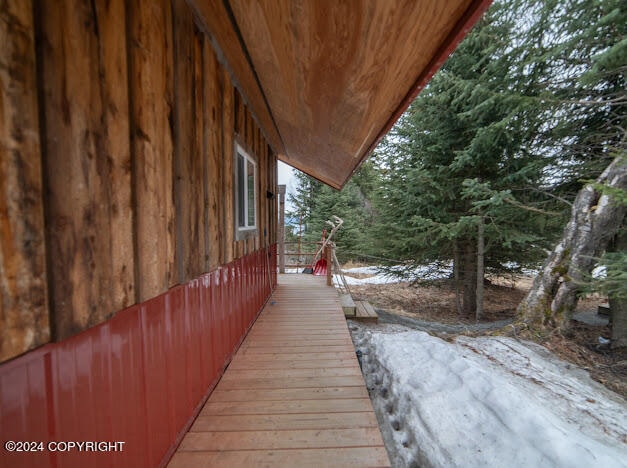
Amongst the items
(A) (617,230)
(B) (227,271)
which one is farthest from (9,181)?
(A) (617,230)

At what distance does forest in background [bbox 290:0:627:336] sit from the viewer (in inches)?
174

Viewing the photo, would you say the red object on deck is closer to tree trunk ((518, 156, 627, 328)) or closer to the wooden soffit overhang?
tree trunk ((518, 156, 627, 328))

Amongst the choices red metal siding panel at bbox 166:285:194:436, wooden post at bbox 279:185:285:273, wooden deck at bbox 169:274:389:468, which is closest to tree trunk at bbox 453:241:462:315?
wooden post at bbox 279:185:285:273

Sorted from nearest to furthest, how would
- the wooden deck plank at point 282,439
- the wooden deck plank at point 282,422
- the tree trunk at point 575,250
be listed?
the wooden deck plank at point 282,439, the wooden deck plank at point 282,422, the tree trunk at point 575,250

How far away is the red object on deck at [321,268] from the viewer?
7.41 m

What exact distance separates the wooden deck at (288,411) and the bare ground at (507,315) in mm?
2308

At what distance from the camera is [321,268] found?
24.4 ft

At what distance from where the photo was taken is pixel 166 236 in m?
1.42

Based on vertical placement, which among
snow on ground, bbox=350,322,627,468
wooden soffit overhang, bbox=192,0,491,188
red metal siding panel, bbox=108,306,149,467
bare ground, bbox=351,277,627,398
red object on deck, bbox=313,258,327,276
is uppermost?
wooden soffit overhang, bbox=192,0,491,188

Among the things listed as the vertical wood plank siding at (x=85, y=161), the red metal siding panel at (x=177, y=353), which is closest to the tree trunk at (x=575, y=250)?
the red metal siding panel at (x=177, y=353)

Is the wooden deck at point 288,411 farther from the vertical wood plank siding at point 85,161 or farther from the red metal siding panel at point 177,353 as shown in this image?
the vertical wood plank siding at point 85,161

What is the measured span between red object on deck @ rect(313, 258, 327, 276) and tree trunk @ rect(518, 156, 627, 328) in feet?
14.6

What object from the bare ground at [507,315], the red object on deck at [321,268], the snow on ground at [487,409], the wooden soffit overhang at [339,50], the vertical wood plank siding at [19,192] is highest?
the wooden soffit overhang at [339,50]

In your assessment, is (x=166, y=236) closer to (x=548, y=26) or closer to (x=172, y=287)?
(x=172, y=287)
